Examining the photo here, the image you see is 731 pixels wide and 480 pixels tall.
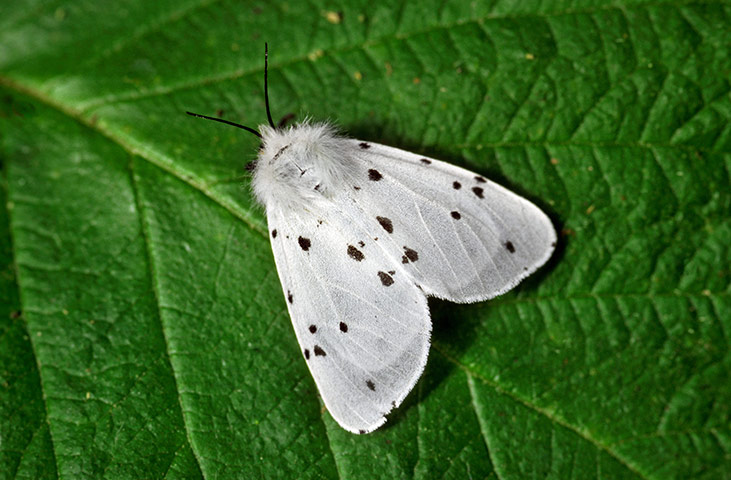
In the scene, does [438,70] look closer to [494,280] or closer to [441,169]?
[441,169]

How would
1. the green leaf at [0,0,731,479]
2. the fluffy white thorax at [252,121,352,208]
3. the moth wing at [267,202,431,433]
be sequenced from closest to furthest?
the moth wing at [267,202,431,433] < the green leaf at [0,0,731,479] < the fluffy white thorax at [252,121,352,208]

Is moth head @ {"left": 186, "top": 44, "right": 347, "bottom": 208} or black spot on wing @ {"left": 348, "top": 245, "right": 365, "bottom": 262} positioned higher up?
moth head @ {"left": 186, "top": 44, "right": 347, "bottom": 208}

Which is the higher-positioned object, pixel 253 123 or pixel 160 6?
pixel 160 6

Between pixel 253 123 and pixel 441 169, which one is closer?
pixel 441 169

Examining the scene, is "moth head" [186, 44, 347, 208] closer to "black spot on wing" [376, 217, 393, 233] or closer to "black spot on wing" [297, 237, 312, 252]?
"black spot on wing" [297, 237, 312, 252]

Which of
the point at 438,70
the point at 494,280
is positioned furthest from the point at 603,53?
the point at 494,280

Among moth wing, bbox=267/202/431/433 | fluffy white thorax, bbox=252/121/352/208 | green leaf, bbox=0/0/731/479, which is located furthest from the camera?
fluffy white thorax, bbox=252/121/352/208

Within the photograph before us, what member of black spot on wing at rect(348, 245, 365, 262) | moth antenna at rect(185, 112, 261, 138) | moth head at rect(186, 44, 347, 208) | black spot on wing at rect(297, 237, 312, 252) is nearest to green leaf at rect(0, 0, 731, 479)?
moth antenna at rect(185, 112, 261, 138)
